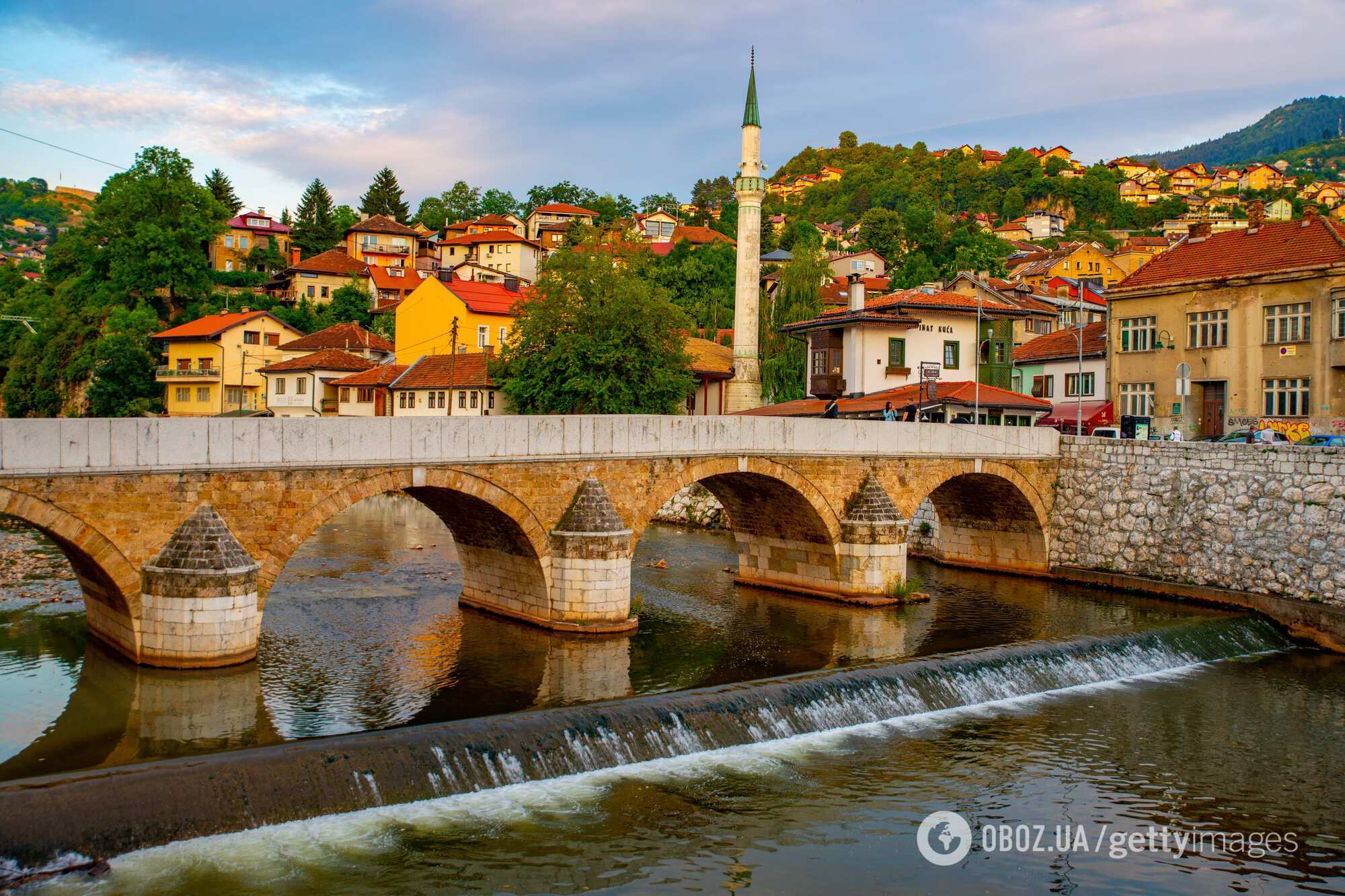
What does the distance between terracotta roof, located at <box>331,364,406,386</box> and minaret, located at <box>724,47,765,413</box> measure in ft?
53.4

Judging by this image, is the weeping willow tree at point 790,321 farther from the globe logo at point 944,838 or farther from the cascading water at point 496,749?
the globe logo at point 944,838

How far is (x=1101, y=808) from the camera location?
13828 millimetres

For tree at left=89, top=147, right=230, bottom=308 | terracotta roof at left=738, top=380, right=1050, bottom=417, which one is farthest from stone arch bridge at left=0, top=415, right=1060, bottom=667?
tree at left=89, top=147, right=230, bottom=308

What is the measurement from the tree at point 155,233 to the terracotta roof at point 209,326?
21.7 feet

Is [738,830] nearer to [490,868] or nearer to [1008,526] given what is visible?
[490,868]

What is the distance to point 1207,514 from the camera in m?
26.2

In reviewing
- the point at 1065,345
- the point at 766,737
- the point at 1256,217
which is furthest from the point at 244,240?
the point at 766,737

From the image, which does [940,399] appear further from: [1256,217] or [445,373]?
[445,373]

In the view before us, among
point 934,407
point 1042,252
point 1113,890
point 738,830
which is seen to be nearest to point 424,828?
point 738,830

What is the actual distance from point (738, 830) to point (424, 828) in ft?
12.3

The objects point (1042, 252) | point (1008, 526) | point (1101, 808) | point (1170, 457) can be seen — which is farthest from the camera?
point (1042, 252)

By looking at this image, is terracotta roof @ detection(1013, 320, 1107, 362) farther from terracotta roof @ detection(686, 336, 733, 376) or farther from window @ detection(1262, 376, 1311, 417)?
terracotta roof @ detection(686, 336, 733, 376)

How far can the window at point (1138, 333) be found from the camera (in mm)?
34625

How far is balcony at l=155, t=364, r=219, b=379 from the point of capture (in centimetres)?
5784
